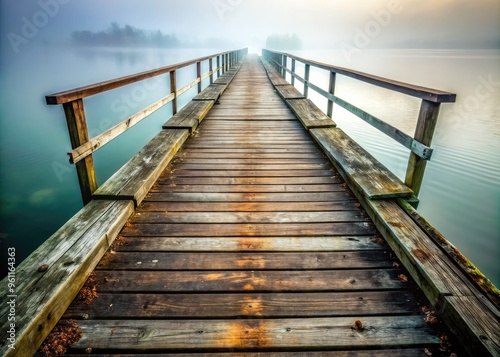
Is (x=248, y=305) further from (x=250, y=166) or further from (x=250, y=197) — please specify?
(x=250, y=166)

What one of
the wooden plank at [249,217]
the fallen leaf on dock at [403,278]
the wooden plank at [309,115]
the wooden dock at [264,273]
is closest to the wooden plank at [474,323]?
the wooden dock at [264,273]

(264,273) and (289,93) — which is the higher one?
(289,93)

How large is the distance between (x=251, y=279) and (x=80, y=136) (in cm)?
170

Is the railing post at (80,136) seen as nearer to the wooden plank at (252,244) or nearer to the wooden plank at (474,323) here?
the wooden plank at (252,244)

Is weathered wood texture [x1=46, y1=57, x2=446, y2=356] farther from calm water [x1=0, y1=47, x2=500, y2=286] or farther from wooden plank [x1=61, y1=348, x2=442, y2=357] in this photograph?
calm water [x1=0, y1=47, x2=500, y2=286]

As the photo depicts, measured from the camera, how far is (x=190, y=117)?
5.21 meters

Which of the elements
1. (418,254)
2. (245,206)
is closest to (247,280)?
(245,206)

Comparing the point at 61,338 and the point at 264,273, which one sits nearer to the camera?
the point at 61,338

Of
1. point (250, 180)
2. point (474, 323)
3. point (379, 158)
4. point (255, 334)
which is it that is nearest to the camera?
point (474, 323)

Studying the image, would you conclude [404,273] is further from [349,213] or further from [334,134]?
[334,134]

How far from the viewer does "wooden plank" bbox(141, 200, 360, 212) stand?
2.68 meters

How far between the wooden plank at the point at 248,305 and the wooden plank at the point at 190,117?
3.34 metres

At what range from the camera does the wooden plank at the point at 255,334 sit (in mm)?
1432

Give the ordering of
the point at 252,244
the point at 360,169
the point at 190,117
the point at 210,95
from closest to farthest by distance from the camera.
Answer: the point at 252,244, the point at 360,169, the point at 190,117, the point at 210,95
